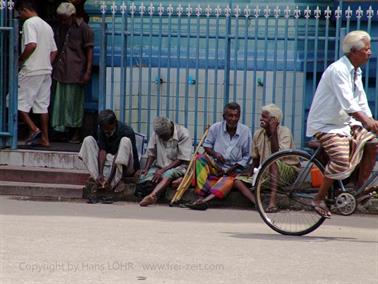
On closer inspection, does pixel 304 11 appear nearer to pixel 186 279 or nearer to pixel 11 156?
pixel 11 156

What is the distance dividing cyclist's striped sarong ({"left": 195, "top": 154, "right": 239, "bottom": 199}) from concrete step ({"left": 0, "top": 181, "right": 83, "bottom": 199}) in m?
1.29

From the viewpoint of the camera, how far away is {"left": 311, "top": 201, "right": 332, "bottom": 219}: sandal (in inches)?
313

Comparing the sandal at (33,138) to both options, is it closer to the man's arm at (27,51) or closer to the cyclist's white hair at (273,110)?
the man's arm at (27,51)

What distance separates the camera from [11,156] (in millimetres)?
11023

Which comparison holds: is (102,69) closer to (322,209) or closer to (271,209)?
(271,209)

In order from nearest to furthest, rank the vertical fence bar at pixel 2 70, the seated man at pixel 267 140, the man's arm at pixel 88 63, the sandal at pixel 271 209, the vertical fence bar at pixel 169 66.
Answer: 1. the sandal at pixel 271 209
2. the seated man at pixel 267 140
3. the vertical fence bar at pixel 169 66
4. the vertical fence bar at pixel 2 70
5. the man's arm at pixel 88 63

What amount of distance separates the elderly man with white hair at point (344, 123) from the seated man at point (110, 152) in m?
2.76

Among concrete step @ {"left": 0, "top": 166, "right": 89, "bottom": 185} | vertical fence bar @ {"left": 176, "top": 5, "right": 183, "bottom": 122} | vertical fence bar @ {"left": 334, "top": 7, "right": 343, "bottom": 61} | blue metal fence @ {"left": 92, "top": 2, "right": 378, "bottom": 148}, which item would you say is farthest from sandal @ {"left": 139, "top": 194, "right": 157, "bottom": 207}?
vertical fence bar @ {"left": 334, "top": 7, "right": 343, "bottom": 61}

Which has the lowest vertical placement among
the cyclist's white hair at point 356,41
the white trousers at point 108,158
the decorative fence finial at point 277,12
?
the white trousers at point 108,158

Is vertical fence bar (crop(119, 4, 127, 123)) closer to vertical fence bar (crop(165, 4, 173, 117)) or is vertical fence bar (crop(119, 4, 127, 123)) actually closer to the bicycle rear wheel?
vertical fence bar (crop(165, 4, 173, 117))

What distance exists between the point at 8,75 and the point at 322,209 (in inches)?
181

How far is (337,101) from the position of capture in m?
7.84

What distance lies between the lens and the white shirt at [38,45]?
11.1m

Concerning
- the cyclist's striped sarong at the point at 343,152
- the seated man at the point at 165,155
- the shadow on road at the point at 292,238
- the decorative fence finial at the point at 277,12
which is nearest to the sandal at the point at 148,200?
the seated man at the point at 165,155
